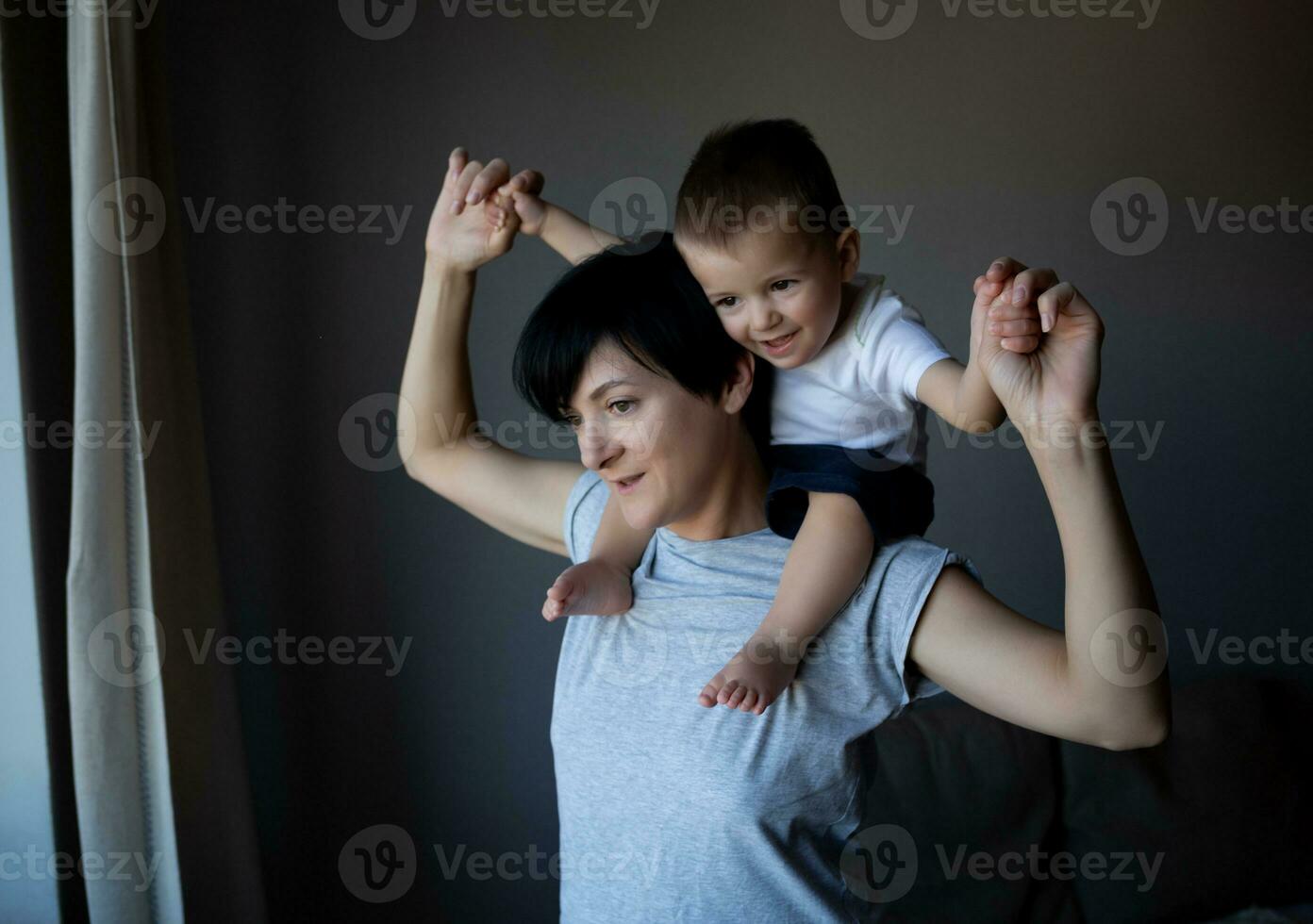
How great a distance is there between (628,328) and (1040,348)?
484 millimetres

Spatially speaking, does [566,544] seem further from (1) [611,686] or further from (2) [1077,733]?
(2) [1077,733]

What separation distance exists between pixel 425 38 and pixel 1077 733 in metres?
2.08

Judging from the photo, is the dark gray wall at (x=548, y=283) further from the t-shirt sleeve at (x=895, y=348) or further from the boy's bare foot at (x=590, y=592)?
the t-shirt sleeve at (x=895, y=348)

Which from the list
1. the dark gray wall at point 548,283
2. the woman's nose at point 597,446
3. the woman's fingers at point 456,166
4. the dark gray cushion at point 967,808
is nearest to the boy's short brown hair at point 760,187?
the woman's nose at point 597,446

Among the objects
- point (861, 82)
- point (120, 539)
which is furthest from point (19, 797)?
point (861, 82)

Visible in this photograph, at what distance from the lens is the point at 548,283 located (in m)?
2.65

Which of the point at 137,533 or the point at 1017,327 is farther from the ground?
the point at 1017,327

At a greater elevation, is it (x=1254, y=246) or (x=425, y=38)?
(x=425, y=38)

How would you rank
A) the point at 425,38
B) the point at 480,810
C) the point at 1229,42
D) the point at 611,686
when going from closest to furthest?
the point at 611,686
the point at 425,38
the point at 480,810
the point at 1229,42

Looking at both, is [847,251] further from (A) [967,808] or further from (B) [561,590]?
(A) [967,808]

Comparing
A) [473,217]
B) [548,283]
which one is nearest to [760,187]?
[473,217]

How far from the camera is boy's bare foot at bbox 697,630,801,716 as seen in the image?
118cm

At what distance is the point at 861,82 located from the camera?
2801 millimetres

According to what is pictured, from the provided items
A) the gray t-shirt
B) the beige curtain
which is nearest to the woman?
the gray t-shirt
